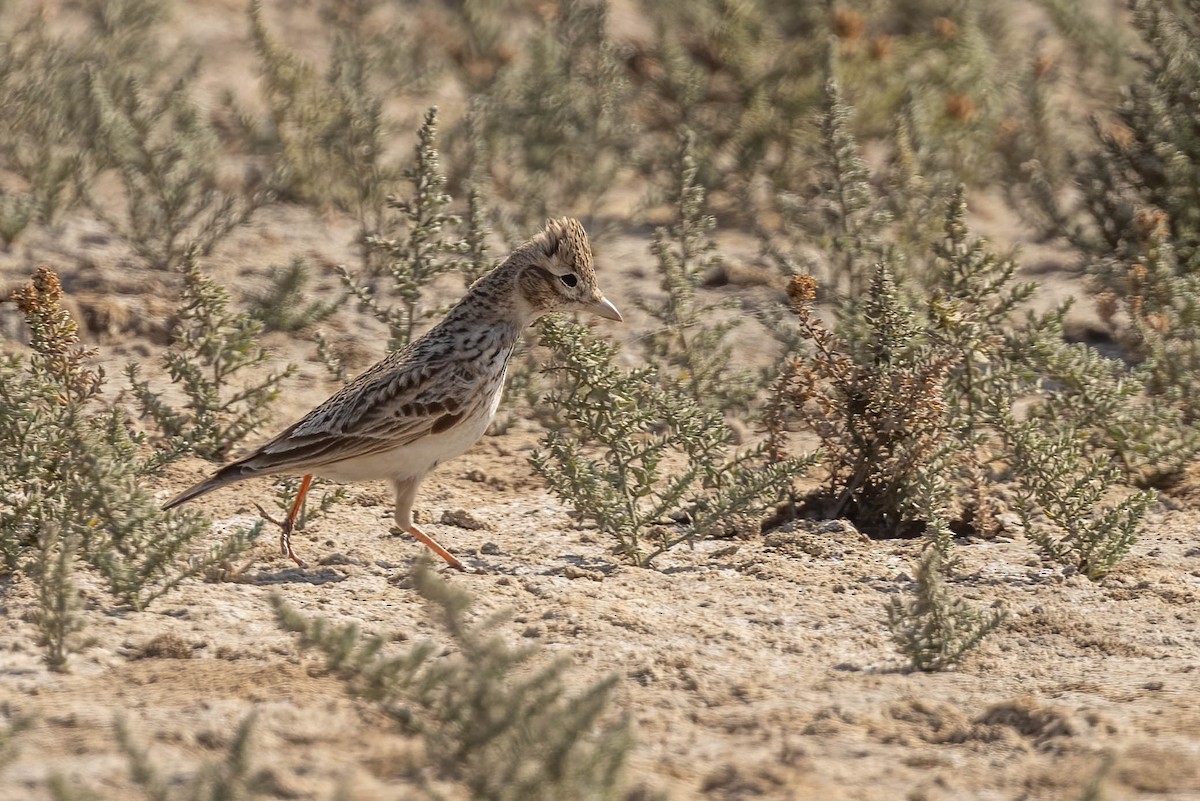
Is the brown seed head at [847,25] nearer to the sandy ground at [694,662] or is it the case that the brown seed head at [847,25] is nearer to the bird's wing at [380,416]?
the sandy ground at [694,662]

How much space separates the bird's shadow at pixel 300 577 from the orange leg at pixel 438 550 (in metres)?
0.32

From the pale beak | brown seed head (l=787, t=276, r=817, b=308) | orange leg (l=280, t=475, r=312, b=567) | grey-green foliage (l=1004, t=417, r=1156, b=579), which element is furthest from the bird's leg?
grey-green foliage (l=1004, t=417, r=1156, b=579)

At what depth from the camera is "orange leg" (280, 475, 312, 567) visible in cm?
541

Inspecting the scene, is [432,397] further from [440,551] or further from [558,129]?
[558,129]

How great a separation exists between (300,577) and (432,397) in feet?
2.59

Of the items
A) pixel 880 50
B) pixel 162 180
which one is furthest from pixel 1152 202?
pixel 162 180

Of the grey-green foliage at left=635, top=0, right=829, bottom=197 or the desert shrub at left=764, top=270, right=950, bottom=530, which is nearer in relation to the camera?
the desert shrub at left=764, top=270, right=950, bottom=530

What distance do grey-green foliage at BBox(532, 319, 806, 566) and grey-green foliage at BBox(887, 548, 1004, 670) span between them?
987mm

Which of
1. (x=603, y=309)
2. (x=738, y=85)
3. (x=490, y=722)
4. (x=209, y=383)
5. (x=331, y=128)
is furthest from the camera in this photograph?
(x=738, y=85)

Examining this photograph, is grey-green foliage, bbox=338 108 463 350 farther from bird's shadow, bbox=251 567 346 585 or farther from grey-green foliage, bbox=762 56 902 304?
grey-green foliage, bbox=762 56 902 304

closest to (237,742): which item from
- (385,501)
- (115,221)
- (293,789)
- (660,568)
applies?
(293,789)

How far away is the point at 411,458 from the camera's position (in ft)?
18.1

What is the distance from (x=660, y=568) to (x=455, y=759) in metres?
1.96

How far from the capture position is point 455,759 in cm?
358
